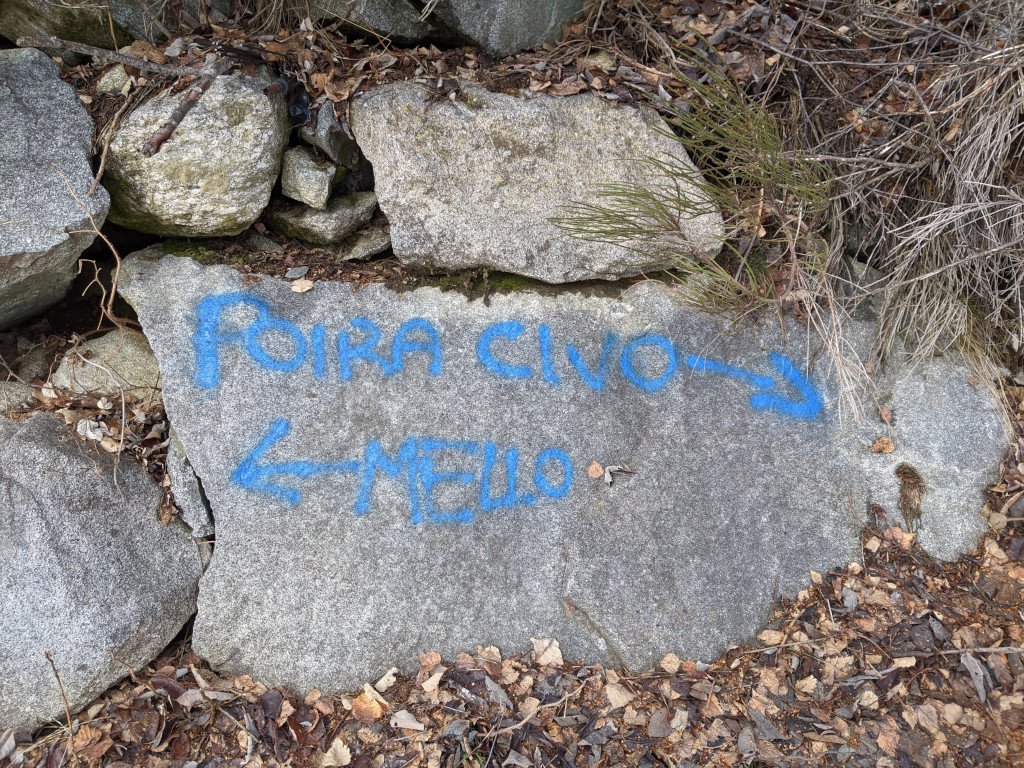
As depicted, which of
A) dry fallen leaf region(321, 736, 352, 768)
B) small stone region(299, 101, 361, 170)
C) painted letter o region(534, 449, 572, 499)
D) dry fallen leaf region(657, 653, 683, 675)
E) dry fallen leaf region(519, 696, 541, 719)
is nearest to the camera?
dry fallen leaf region(321, 736, 352, 768)

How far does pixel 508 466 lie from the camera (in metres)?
2.65

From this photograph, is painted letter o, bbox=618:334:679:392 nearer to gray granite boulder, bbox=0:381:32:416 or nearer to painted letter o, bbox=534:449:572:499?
painted letter o, bbox=534:449:572:499

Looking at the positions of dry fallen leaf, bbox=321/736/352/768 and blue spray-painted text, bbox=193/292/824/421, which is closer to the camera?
dry fallen leaf, bbox=321/736/352/768

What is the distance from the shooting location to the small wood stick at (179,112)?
254 cm

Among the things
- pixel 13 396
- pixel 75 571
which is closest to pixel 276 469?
pixel 75 571

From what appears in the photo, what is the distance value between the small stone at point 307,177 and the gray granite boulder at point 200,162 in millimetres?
79

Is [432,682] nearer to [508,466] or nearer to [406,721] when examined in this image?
[406,721]

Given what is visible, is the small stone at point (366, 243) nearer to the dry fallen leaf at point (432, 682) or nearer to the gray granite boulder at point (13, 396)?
the gray granite boulder at point (13, 396)

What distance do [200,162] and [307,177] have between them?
1.38 feet

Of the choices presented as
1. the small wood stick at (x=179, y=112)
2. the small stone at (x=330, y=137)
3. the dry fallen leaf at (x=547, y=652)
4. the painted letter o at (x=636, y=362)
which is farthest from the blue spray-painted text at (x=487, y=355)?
the dry fallen leaf at (x=547, y=652)

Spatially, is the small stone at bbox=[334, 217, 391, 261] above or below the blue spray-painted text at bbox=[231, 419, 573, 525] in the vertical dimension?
above

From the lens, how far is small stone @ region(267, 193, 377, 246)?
282cm

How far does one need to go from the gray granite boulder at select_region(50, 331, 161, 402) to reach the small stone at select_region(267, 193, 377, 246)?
0.83 meters

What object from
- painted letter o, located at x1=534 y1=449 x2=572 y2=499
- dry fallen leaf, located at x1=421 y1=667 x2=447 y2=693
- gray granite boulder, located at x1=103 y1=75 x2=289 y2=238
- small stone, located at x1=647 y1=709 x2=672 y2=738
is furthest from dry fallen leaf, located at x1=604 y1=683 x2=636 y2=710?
gray granite boulder, located at x1=103 y1=75 x2=289 y2=238
